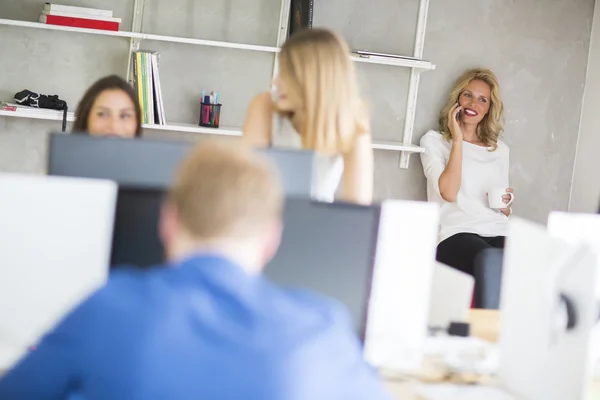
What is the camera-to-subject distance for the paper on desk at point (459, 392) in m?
1.81

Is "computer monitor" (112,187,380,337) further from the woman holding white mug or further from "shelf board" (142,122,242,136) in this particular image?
the woman holding white mug

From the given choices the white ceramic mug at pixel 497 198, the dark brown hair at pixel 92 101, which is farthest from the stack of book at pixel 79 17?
the white ceramic mug at pixel 497 198

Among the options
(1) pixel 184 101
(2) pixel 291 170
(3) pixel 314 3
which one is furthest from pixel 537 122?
(2) pixel 291 170

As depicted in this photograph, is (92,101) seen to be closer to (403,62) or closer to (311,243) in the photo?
(311,243)

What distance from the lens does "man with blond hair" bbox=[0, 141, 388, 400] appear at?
3.46 ft

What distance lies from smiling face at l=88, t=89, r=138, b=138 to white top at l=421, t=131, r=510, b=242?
1669mm

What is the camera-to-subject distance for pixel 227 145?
1241 millimetres

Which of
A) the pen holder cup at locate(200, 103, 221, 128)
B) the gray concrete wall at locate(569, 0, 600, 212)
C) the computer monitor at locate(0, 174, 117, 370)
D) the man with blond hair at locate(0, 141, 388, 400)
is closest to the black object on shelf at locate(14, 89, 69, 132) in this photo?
the pen holder cup at locate(200, 103, 221, 128)

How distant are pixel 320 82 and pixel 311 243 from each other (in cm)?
90

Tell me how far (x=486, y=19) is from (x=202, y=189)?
11.2ft

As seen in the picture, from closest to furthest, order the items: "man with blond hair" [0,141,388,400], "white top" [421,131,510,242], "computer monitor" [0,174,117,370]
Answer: "man with blond hair" [0,141,388,400]
"computer monitor" [0,174,117,370]
"white top" [421,131,510,242]

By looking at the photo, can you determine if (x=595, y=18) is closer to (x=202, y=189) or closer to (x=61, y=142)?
(x=61, y=142)

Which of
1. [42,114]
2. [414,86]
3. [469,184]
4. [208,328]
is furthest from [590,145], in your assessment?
[208,328]

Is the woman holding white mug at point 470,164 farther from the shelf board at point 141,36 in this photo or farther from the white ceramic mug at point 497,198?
the shelf board at point 141,36
